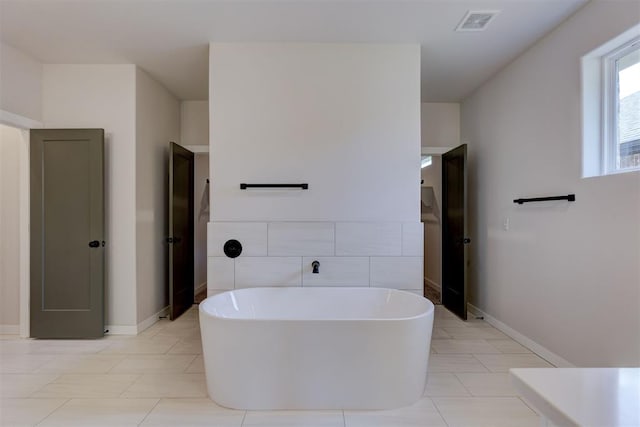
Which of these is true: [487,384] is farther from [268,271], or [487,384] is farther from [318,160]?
[318,160]

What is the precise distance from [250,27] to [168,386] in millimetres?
2610

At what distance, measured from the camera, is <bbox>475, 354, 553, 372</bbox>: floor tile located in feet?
8.01

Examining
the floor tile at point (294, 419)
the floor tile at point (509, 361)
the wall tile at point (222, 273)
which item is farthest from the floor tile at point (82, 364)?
the floor tile at point (509, 361)

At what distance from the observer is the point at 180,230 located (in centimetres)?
377

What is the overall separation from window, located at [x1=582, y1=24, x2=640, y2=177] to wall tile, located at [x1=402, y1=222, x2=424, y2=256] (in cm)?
119

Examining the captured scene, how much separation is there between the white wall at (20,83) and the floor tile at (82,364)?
2.15 m

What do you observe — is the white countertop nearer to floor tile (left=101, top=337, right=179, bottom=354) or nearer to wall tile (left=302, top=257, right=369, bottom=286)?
wall tile (left=302, top=257, right=369, bottom=286)

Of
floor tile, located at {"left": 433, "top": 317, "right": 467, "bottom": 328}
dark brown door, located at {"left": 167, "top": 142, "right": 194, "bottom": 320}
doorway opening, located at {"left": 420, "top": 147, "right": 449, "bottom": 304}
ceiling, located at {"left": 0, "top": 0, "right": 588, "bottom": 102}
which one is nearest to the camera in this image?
ceiling, located at {"left": 0, "top": 0, "right": 588, "bottom": 102}

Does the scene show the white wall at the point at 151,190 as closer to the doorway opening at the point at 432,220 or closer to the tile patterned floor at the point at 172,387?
the tile patterned floor at the point at 172,387

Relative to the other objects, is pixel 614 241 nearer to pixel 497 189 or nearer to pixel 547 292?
pixel 547 292

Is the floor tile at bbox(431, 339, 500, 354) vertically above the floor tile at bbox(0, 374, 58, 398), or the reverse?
the floor tile at bbox(431, 339, 500, 354)

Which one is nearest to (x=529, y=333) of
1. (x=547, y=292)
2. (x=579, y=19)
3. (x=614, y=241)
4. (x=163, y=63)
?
(x=547, y=292)

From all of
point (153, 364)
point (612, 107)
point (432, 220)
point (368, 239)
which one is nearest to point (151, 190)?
point (153, 364)

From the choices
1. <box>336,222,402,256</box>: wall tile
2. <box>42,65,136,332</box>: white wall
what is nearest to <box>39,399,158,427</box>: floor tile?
<box>42,65,136,332</box>: white wall
